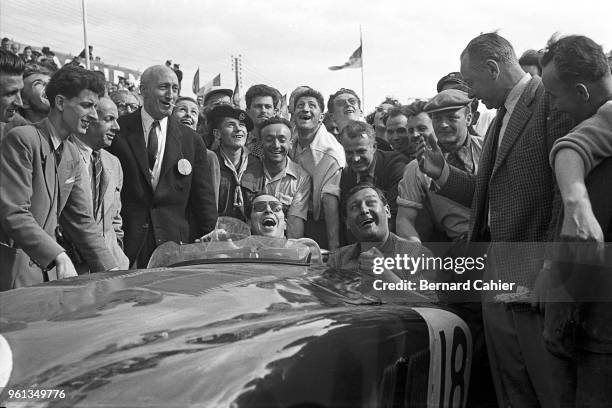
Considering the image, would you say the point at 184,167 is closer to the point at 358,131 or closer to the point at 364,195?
the point at 358,131

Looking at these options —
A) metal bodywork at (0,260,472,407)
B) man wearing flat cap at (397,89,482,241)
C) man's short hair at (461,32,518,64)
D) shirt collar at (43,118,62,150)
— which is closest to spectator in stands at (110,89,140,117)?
shirt collar at (43,118,62,150)

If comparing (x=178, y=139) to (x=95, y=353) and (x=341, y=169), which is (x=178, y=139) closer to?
(x=341, y=169)

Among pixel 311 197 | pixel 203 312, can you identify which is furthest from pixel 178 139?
pixel 203 312

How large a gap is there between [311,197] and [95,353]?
9.88 ft

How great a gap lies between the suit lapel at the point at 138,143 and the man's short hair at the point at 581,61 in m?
3.05

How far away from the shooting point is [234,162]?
578cm

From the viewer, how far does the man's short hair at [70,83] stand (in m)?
4.62

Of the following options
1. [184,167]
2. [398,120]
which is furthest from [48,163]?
[398,120]

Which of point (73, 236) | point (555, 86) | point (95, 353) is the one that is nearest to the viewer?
point (95, 353)

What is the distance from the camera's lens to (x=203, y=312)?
8.75ft

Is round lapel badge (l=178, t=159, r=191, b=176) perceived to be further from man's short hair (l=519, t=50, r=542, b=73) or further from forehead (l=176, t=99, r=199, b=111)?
man's short hair (l=519, t=50, r=542, b=73)

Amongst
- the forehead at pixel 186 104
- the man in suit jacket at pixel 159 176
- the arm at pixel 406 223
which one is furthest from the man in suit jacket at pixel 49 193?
the forehead at pixel 186 104

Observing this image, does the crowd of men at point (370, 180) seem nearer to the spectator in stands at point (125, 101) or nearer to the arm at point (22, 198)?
the arm at point (22, 198)

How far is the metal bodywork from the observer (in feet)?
7.07
